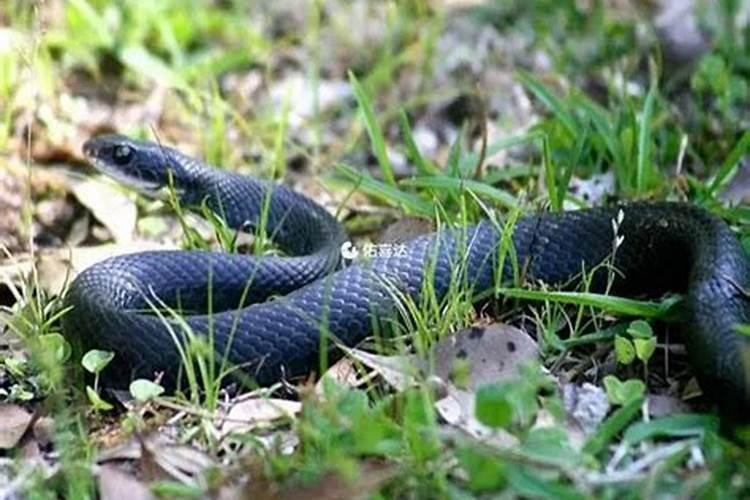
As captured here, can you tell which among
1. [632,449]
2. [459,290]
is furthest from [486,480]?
[459,290]

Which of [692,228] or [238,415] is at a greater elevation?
[692,228]

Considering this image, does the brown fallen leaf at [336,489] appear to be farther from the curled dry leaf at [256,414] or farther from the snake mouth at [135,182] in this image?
the snake mouth at [135,182]

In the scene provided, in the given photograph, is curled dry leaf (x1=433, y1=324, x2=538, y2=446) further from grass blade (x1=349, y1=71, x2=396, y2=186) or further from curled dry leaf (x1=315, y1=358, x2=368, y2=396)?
grass blade (x1=349, y1=71, x2=396, y2=186)

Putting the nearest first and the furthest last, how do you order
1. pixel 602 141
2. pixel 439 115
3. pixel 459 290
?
1. pixel 459 290
2. pixel 602 141
3. pixel 439 115

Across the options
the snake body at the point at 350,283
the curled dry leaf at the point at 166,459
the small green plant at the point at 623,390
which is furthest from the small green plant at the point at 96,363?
the small green plant at the point at 623,390

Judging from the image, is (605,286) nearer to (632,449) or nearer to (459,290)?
(459,290)

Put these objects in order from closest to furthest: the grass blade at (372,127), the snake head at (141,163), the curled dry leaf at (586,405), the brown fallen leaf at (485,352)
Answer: the curled dry leaf at (586,405) < the brown fallen leaf at (485,352) < the grass blade at (372,127) < the snake head at (141,163)
